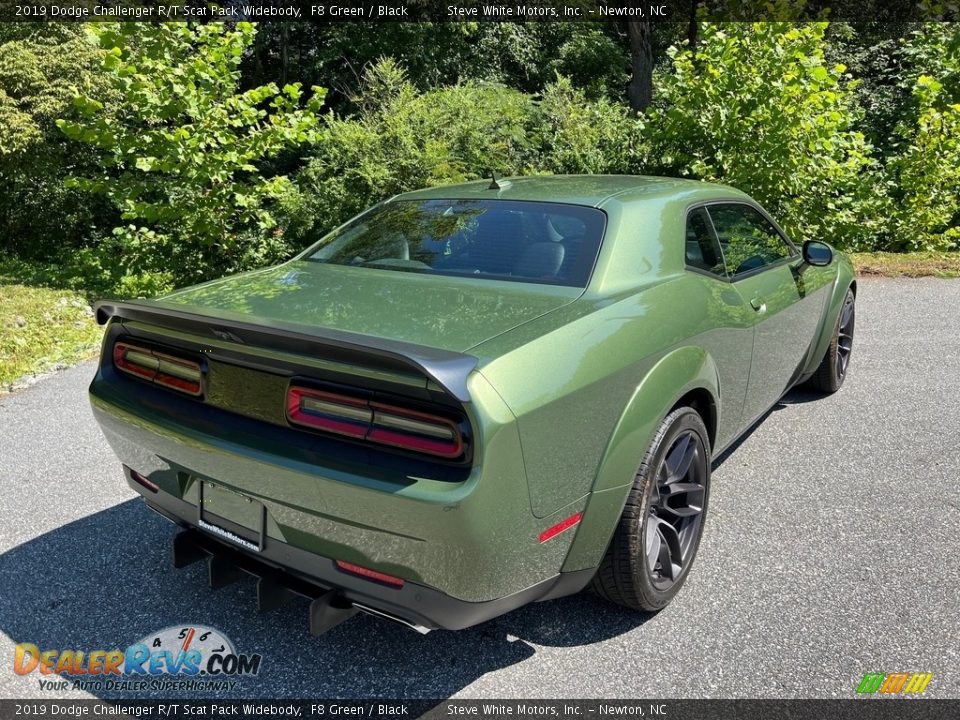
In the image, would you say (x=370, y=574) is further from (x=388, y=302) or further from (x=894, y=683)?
(x=894, y=683)

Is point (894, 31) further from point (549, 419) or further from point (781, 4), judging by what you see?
point (549, 419)

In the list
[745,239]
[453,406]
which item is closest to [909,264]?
[745,239]

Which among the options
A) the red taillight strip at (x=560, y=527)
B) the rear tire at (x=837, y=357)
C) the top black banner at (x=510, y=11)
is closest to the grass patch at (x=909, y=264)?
the rear tire at (x=837, y=357)

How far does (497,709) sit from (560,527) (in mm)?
582

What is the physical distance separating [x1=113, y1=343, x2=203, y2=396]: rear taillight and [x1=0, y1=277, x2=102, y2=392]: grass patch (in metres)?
3.63

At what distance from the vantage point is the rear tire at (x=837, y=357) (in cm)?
473

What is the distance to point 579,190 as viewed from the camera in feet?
10.6

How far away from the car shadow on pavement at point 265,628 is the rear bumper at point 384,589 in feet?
1.07

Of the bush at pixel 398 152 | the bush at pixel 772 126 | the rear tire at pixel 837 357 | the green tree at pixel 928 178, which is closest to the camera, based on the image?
the rear tire at pixel 837 357

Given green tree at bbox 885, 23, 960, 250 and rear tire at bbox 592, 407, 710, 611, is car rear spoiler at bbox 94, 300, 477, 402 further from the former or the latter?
green tree at bbox 885, 23, 960, 250

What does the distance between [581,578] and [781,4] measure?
9485mm

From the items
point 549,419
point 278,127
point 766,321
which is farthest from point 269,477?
point 278,127

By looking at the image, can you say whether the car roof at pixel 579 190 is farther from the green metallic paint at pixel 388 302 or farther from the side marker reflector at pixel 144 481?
the side marker reflector at pixel 144 481

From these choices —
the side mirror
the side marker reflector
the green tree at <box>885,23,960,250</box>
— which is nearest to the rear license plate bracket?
the side marker reflector
